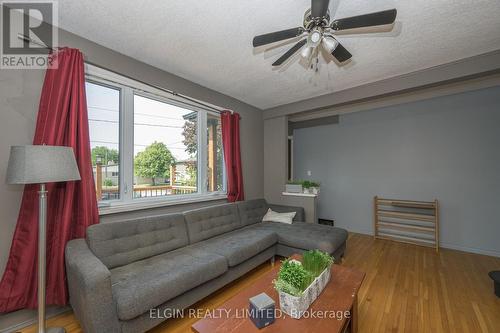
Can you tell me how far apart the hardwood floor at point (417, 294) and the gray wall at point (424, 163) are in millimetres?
651

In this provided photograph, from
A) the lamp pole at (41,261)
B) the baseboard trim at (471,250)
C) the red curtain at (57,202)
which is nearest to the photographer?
the lamp pole at (41,261)

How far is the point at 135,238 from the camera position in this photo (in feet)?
6.81

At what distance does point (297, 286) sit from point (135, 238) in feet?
5.37

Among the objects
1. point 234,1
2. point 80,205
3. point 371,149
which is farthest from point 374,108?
point 80,205

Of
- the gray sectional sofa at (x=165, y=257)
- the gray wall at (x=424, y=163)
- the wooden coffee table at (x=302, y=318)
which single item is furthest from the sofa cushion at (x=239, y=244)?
the gray wall at (x=424, y=163)

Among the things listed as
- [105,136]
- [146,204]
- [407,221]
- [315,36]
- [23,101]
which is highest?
[315,36]

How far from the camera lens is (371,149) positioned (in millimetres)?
4164

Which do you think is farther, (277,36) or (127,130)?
(127,130)

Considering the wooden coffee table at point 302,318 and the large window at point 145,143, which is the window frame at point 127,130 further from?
the wooden coffee table at point 302,318

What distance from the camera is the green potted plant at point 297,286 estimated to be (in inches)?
49.8

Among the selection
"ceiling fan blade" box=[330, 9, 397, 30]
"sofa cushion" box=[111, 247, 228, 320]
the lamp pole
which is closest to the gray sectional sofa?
"sofa cushion" box=[111, 247, 228, 320]

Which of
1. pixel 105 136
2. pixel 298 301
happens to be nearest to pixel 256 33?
pixel 105 136

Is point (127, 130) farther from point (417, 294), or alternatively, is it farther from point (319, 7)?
point (417, 294)

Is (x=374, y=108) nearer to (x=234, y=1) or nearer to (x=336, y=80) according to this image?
(x=336, y=80)
